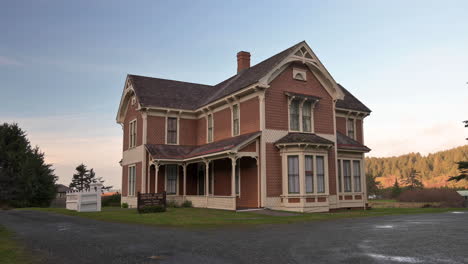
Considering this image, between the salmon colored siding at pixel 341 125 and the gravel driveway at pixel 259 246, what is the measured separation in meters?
16.1

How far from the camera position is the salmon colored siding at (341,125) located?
2910 centimetres

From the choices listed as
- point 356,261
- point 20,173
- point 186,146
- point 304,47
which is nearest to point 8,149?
point 20,173

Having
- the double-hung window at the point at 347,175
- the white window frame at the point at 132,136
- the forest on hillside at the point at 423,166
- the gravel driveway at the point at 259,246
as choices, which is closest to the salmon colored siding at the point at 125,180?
the white window frame at the point at 132,136

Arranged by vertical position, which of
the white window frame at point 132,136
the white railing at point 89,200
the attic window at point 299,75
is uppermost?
the attic window at point 299,75

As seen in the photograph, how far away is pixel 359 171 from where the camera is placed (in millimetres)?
26062

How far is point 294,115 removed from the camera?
79.1 feet

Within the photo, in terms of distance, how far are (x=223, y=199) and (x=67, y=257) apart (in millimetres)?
14224

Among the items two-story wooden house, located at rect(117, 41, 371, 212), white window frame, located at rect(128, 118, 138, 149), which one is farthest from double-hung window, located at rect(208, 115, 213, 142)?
white window frame, located at rect(128, 118, 138, 149)

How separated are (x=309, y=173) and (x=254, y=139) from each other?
366cm

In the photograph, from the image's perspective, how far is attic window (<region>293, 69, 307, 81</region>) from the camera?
24.2m

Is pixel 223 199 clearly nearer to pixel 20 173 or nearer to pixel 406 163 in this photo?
pixel 20 173

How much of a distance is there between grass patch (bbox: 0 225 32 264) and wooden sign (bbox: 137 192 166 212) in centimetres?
922

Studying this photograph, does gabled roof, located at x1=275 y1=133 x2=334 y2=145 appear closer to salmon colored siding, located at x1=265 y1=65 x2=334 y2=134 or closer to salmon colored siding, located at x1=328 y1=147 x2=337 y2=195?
salmon colored siding, located at x1=265 y1=65 x2=334 y2=134

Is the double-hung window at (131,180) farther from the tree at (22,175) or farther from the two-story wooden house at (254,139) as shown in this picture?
the tree at (22,175)
